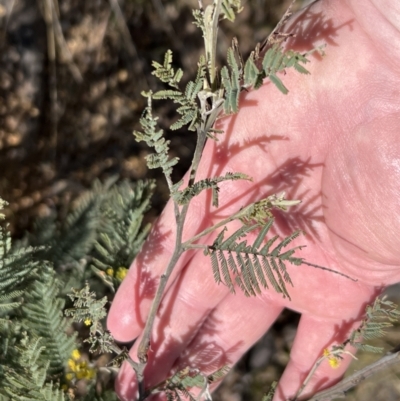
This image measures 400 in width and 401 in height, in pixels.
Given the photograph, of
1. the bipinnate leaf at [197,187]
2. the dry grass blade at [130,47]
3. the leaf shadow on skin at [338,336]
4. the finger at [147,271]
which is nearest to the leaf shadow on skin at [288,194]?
the finger at [147,271]

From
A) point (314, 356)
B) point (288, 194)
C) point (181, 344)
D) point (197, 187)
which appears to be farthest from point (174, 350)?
point (197, 187)

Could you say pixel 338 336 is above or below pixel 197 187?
below

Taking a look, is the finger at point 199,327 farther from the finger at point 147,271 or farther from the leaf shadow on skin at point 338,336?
the leaf shadow on skin at point 338,336

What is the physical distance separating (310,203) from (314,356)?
53cm

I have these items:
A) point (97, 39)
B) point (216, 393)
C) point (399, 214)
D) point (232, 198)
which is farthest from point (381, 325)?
point (97, 39)

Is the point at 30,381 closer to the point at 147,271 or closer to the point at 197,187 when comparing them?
the point at 147,271

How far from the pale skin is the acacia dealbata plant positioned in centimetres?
8

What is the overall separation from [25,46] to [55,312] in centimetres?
143

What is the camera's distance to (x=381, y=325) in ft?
3.83

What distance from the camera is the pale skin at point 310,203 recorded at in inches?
48.1

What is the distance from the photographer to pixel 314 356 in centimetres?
159

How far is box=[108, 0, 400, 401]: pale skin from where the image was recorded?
1221mm

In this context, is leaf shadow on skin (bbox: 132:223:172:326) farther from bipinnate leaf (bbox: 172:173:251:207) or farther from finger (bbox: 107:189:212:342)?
bipinnate leaf (bbox: 172:173:251:207)

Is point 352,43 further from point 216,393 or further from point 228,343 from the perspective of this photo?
point 216,393
